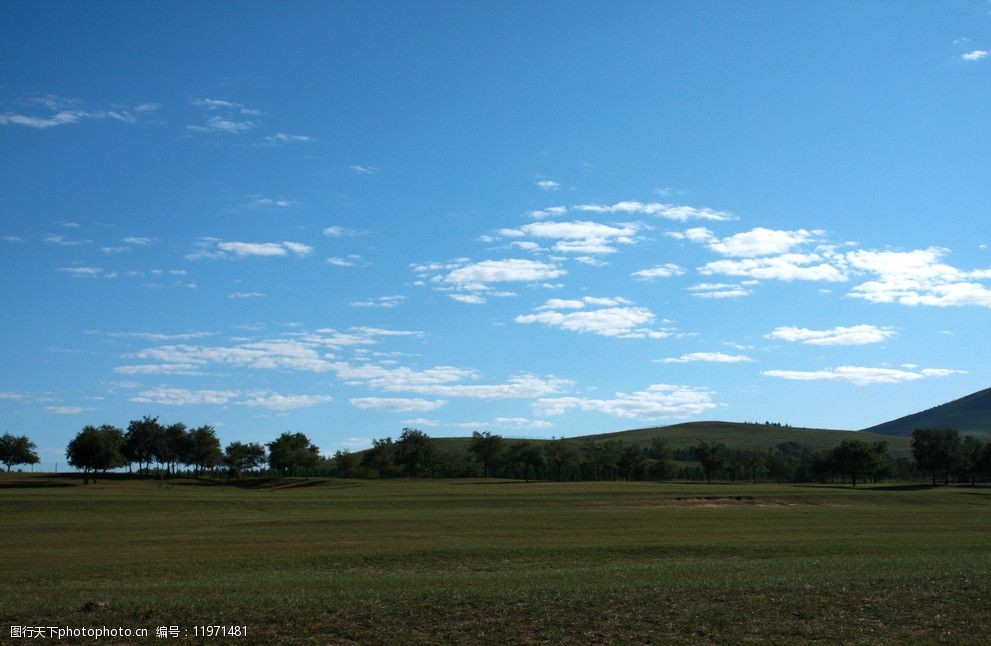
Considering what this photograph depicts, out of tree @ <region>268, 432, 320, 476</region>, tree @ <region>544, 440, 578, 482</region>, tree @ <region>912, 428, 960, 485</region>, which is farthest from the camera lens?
tree @ <region>544, 440, 578, 482</region>

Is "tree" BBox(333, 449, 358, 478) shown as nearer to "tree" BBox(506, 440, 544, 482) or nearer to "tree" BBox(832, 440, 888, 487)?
"tree" BBox(506, 440, 544, 482)

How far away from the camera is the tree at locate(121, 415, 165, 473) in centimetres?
13400

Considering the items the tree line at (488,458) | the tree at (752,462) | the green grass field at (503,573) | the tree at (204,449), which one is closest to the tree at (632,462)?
the tree line at (488,458)

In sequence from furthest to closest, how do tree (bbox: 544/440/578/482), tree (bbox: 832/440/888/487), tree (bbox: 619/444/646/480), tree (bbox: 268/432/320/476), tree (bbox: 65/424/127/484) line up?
tree (bbox: 619/444/646/480) < tree (bbox: 544/440/578/482) < tree (bbox: 268/432/320/476) < tree (bbox: 832/440/888/487) < tree (bbox: 65/424/127/484)

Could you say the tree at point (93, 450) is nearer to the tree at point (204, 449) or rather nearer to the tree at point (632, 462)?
the tree at point (204, 449)

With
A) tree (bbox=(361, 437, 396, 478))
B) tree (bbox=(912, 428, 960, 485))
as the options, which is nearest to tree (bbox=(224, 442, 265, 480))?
tree (bbox=(361, 437, 396, 478))

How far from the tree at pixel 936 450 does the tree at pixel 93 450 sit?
12480cm

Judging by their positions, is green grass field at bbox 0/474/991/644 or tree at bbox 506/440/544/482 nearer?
green grass field at bbox 0/474/991/644

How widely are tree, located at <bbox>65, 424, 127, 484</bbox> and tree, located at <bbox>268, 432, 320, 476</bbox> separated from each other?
33.5m

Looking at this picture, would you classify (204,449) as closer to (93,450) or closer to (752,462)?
(93,450)

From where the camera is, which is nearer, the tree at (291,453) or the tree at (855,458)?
the tree at (855,458)

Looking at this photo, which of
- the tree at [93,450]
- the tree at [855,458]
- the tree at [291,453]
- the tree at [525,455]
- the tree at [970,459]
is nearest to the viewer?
the tree at [93,450]

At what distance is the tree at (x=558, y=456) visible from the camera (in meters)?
158

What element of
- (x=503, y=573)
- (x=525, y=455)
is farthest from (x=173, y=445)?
(x=503, y=573)
